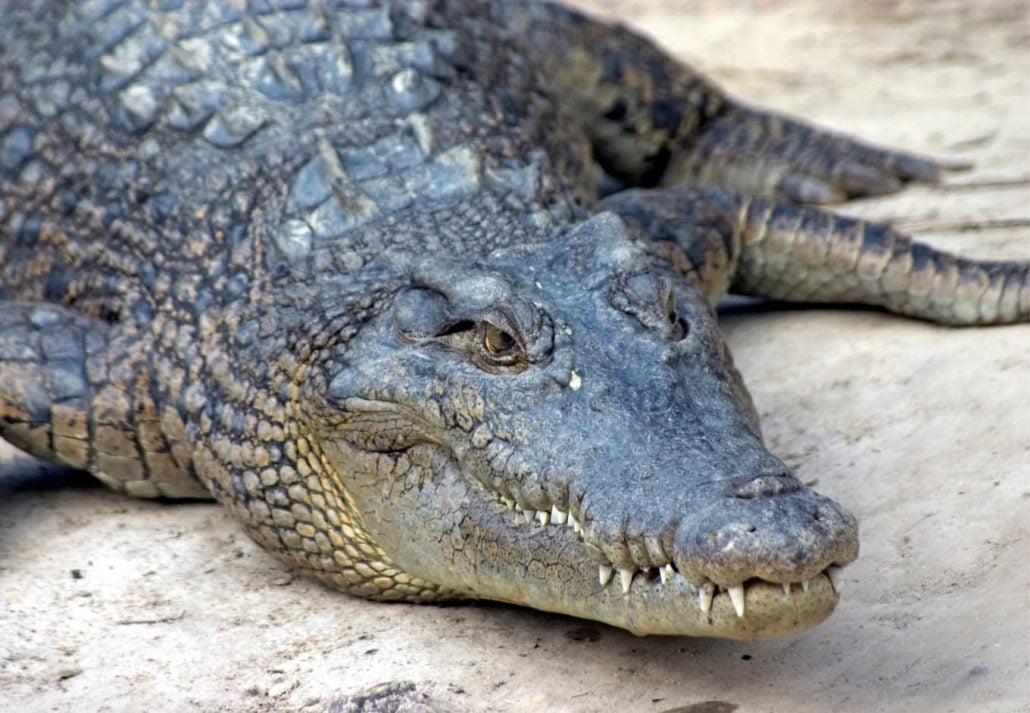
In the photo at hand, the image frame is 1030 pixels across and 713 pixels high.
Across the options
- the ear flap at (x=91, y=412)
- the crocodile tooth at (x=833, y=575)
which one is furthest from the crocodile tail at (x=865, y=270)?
the crocodile tooth at (x=833, y=575)

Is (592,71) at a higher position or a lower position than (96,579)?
higher

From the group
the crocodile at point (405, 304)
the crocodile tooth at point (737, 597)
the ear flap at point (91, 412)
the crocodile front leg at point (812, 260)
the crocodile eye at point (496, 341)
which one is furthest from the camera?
the crocodile front leg at point (812, 260)

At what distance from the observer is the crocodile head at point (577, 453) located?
256 cm

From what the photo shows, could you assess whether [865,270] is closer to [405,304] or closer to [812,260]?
[812,260]

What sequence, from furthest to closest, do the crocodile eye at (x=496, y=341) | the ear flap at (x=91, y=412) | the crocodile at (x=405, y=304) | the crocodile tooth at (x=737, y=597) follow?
the ear flap at (x=91, y=412) < the crocodile eye at (x=496, y=341) < the crocodile at (x=405, y=304) < the crocodile tooth at (x=737, y=597)

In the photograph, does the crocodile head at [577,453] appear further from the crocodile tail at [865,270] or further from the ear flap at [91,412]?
the crocodile tail at [865,270]

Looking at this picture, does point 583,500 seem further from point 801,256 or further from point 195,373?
point 801,256

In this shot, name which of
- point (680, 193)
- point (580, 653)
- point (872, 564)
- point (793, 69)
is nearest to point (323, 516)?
point (580, 653)

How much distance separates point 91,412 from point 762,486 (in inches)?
82.5

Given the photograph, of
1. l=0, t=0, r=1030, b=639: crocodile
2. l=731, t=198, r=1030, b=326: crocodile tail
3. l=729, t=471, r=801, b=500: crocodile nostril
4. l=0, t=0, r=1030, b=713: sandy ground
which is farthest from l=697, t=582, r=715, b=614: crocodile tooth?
l=731, t=198, r=1030, b=326: crocodile tail

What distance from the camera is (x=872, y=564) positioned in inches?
129

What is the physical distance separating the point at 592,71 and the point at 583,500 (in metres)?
3.45

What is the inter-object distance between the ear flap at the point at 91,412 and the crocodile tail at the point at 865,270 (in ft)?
6.50

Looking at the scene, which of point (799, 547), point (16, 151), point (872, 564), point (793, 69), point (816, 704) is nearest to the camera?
point (799, 547)
